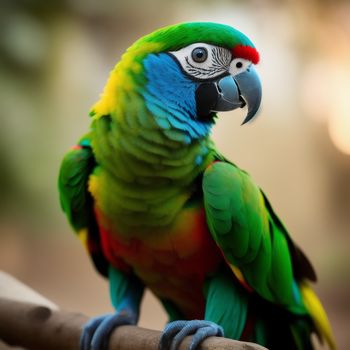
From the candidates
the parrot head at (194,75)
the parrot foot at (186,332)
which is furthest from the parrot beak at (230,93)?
the parrot foot at (186,332)

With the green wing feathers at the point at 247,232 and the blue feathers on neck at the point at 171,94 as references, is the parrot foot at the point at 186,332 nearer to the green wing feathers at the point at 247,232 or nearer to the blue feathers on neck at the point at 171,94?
the green wing feathers at the point at 247,232

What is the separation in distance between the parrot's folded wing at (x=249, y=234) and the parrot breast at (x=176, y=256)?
4 centimetres

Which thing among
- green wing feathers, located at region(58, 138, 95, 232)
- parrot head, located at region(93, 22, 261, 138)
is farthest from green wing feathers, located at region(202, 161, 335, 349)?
green wing feathers, located at region(58, 138, 95, 232)

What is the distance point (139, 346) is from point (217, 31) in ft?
1.66

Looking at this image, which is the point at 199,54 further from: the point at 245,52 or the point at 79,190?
the point at 79,190

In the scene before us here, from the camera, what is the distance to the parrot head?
0.88m

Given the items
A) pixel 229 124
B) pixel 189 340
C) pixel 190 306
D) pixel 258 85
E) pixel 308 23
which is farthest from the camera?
pixel 308 23

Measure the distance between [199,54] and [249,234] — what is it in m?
0.31

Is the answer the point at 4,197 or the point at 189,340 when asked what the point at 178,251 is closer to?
the point at 189,340

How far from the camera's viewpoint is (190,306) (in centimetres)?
103

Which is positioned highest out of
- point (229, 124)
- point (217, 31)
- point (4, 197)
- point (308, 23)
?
point (308, 23)

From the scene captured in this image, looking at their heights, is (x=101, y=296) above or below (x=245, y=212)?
below

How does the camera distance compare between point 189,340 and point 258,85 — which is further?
point 258,85

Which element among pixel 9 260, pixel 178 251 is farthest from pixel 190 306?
pixel 9 260
